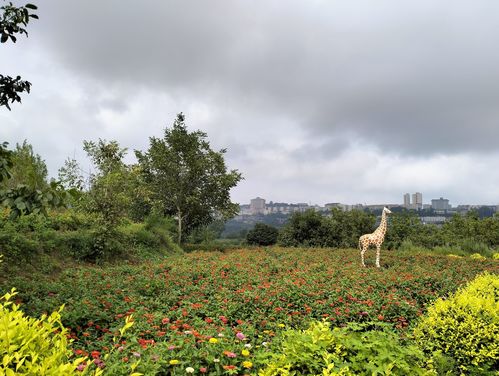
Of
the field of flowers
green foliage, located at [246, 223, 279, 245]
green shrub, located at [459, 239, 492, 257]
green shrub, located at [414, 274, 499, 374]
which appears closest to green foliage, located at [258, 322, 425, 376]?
the field of flowers

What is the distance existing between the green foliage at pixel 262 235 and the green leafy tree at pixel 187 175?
4307 millimetres

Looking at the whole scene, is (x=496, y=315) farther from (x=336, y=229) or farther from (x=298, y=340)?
(x=336, y=229)

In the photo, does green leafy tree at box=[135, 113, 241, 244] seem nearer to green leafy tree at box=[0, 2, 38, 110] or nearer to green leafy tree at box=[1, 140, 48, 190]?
green leafy tree at box=[1, 140, 48, 190]

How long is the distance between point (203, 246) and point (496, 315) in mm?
19243

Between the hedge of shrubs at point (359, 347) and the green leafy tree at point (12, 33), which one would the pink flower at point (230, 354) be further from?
the green leafy tree at point (12, 33)

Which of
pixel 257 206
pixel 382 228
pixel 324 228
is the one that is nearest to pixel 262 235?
pixel 324 228

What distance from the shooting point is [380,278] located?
392 inches

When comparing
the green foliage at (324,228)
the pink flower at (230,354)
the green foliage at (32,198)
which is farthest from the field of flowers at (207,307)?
the green foliage at (324,228)

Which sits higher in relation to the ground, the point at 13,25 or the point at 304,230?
the point at 13,25

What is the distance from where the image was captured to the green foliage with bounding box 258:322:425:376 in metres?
2.85

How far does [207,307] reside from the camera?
21.8 ft

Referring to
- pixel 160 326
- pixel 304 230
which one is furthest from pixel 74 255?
pixel 304 230

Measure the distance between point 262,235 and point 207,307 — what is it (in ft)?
67.2

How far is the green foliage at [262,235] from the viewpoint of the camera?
26875 millimetres
